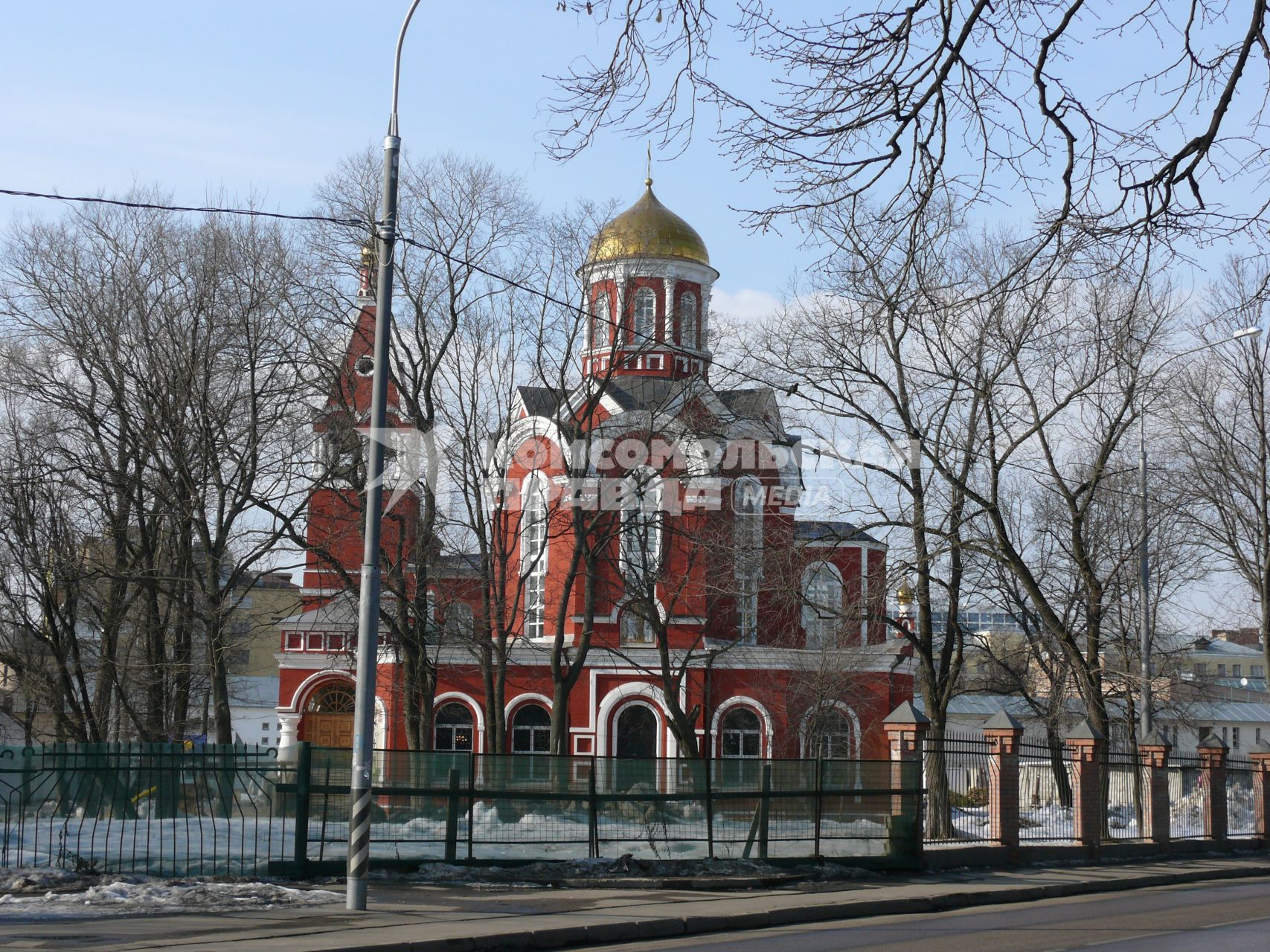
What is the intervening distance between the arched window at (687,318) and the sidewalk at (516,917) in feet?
69.6

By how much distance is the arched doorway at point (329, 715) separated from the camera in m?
37.7

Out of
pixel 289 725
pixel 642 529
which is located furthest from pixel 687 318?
pixel 289 725

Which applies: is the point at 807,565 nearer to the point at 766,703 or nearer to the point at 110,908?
the point at 766,703

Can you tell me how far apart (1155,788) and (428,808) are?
15.0m

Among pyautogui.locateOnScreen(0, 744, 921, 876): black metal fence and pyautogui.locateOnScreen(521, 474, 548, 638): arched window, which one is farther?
pyautogui.locateOnScreen(521, 474, 548, 638): arched window

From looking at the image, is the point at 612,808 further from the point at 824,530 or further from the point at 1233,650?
the point at 1233,650

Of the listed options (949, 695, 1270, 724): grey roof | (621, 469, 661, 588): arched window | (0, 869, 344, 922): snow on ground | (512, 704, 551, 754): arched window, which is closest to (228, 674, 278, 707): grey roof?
(512, 704, 551, 754): arched window

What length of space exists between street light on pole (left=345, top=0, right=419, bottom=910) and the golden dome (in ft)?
68.0

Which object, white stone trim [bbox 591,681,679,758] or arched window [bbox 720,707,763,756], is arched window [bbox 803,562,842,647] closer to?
arched window [bbox 720,707,763,756]

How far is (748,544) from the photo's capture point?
99.5 ft

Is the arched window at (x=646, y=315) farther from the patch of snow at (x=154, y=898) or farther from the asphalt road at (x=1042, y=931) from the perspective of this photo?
the patch of snow at (x=154, y=898)

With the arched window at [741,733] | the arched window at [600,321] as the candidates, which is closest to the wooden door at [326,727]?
the arched window at [741,733]

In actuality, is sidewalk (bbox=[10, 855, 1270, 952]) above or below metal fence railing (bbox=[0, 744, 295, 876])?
below

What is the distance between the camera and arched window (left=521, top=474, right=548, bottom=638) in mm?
32219
